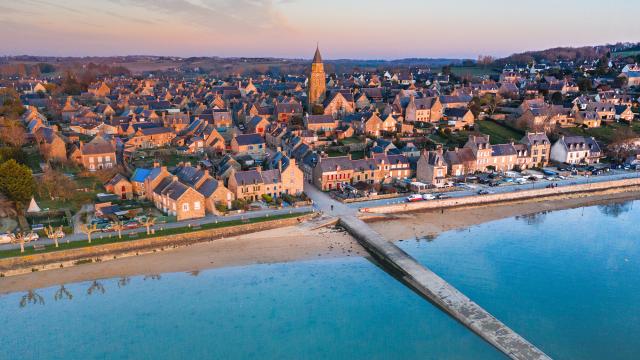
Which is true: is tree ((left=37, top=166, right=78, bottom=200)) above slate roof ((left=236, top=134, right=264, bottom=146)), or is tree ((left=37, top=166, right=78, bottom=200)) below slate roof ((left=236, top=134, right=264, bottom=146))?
below

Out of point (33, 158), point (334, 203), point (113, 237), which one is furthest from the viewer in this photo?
point (33, 158)

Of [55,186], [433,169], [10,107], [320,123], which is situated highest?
[10,107]

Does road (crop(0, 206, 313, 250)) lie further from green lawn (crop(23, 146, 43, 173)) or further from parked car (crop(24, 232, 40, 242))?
green lawn (crop(23, 146, 43, 173))

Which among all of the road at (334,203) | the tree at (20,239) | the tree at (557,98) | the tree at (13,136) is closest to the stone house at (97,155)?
the tree at (13,136)

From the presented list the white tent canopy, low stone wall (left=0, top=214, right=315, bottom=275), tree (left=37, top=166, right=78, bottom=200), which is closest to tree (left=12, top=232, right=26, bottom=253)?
low stone wall (left=0, top=214, right=315, bottom=275)

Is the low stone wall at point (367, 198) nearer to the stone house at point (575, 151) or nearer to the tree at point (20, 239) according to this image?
the tree at point (20, 239)

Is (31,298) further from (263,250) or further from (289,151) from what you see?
(289,151)

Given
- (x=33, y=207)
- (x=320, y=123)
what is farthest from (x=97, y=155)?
(x=320, y=123)
